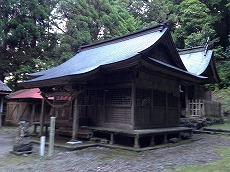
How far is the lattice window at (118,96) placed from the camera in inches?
398

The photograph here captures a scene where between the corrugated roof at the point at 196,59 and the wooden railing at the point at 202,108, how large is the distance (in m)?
2.15

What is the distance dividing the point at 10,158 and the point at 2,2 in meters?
20.8

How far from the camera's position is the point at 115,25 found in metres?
28.0

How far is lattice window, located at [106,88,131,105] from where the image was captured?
33.1 ft

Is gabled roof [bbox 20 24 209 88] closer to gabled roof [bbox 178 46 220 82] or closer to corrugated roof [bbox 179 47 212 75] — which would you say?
corrugated roof [bbox 179 47 212 75]

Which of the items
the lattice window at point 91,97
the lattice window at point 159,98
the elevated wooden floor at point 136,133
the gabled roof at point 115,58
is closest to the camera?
the gabled roof at point 115,58

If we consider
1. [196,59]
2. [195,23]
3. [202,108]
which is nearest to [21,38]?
[196,59]

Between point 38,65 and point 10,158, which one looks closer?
point 10,158

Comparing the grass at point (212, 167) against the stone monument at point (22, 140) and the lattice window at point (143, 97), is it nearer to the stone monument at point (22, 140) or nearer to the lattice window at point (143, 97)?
the lattice window at point (143, 97)

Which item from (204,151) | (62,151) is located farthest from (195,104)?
(62,151)

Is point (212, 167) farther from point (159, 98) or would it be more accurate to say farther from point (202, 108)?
point (202, 108)

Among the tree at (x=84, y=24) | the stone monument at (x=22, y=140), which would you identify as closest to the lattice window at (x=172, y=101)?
the stone monument at (x=22, y=140)

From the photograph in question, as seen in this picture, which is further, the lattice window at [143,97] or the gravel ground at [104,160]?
the lattice window at [143,97]

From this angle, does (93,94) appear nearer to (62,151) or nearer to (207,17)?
(62,151)
